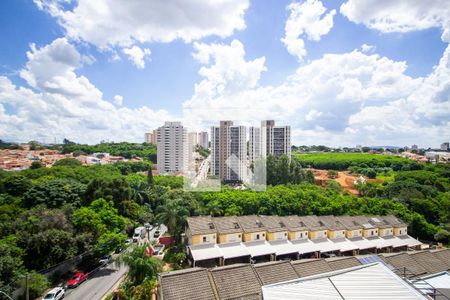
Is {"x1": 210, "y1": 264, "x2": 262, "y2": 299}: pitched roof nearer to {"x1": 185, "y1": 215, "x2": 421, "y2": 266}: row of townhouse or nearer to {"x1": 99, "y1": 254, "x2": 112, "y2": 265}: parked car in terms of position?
{"x1": 185, "y1": 215, "x2": 421, "y2": 266}: row of townhouse

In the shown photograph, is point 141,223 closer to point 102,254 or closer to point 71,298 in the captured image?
point 102,254

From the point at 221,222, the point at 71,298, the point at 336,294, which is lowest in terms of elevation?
the point at 71,298

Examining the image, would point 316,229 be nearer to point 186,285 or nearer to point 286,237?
point 286,237

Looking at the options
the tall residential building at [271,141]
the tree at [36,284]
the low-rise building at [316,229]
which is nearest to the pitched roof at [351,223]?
the low-rise building at [316,229]

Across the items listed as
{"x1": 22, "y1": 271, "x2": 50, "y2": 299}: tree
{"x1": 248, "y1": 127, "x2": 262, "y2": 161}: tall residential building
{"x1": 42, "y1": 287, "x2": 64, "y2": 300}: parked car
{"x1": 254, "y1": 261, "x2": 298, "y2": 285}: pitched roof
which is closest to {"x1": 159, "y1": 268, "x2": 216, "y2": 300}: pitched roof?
{"x1": 254, "y1": 261, "x2": 298, "y2": 285}: pitched roof

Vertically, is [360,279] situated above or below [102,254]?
above

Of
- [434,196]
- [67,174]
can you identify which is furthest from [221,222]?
[434,196]
